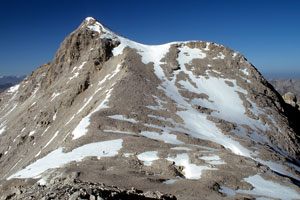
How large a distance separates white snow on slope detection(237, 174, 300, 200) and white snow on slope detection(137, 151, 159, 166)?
8417 mm

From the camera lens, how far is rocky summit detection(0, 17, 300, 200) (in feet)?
59.8

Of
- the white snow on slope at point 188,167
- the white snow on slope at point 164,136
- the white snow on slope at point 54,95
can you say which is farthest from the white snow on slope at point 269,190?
the white snow on slope at point 54,95

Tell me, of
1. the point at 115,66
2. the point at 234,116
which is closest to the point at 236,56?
the point at 234,116

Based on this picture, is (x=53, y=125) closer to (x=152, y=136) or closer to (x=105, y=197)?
(x=152, y=136)

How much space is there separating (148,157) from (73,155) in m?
8.17

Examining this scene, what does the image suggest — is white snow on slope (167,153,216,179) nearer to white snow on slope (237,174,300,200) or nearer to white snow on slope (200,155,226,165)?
white snow on slope (200,155,226,165)

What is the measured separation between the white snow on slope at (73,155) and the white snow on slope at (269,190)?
13.5 m

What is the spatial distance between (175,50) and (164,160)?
53485mm

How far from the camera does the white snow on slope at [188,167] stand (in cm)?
2086

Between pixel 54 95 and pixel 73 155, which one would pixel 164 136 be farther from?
pixel 54 95

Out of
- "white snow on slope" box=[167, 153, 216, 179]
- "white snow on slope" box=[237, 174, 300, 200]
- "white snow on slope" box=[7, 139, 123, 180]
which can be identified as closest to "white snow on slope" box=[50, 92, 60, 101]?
"white snow on slope" box=[7, 139, 123, 180]

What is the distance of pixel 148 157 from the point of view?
952 inches

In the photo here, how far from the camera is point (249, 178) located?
20.4 metres

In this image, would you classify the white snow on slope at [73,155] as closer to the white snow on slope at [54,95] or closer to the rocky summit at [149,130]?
the rocky summit at [149,130]
